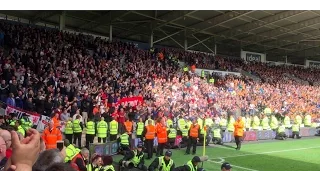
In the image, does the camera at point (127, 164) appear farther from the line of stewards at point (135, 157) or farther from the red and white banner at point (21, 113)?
the red and white banner at point (21, 113)

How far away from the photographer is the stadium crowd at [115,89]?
53.4 ft

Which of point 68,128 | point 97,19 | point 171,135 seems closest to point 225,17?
point 97,19

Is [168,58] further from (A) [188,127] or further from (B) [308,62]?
(B) [308,62]

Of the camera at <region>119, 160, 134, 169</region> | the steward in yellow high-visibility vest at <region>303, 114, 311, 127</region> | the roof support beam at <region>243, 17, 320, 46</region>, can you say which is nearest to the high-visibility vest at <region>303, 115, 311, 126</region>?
the steward in yellow high-visibility vest at <region>303, 114, 311, 127</region>

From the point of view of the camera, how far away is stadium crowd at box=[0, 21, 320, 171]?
16266mm

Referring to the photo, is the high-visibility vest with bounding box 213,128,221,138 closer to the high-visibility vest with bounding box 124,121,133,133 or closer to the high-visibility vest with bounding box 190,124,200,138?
the high-visibility vest with bounding box 190,124,200,138

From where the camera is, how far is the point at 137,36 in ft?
131

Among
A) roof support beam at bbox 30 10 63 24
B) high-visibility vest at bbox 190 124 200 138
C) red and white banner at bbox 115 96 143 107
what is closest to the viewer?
high-visibility vest at bbox 190 124 200 138

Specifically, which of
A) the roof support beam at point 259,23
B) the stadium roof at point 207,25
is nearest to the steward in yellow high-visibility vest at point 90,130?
the stadium roof at point 207,25

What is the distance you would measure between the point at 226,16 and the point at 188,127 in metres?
16.6

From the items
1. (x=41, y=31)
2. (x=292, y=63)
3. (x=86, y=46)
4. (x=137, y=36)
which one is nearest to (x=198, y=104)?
(x=86, y=46)

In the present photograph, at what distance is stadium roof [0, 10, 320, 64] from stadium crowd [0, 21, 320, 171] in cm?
333

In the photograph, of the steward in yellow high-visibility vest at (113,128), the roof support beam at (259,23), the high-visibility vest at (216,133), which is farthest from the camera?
the roof support beam at (259,23)

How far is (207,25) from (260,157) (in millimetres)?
21153
